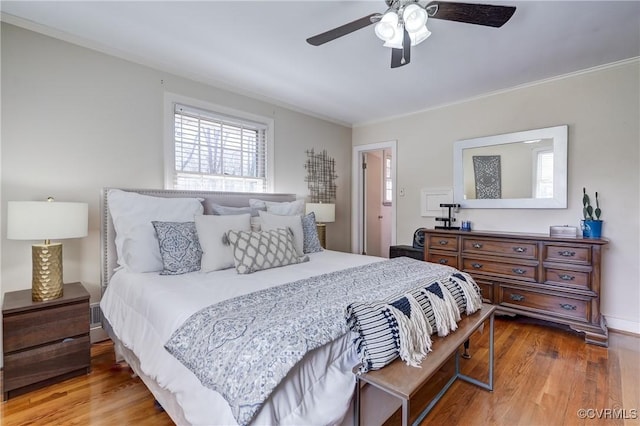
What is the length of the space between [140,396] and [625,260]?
4.07 metres

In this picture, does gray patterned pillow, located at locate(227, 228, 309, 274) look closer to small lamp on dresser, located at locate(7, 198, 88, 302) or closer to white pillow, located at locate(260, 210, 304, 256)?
white pillow, located at locate(260, 210, 304, 256)

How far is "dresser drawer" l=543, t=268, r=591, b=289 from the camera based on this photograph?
2.57 meters

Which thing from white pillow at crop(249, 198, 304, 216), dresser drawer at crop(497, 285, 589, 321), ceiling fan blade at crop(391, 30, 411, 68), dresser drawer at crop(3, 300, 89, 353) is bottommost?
dresser drawer at crop(497, 285, 589, 321)

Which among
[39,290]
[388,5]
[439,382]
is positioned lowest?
[439,382]

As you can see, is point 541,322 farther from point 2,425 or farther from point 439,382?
point 2,425

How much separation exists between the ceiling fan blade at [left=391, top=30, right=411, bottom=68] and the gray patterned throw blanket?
1463 millimetres

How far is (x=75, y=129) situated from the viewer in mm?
2367

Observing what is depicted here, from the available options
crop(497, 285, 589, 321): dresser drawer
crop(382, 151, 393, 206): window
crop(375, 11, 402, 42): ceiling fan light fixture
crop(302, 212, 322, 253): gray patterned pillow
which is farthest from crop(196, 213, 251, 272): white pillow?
crop(382, 151, 393, 206): window

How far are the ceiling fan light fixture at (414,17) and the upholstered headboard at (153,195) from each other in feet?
7.14

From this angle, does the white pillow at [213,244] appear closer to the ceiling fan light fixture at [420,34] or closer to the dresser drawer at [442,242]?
the ceiling fan light fixture at [420,34]

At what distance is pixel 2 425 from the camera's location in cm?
158

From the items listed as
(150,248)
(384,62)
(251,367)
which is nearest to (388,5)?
(384,62)

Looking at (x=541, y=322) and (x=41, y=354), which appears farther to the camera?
(x=541, y=322)

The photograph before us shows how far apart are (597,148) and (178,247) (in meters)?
3.85
